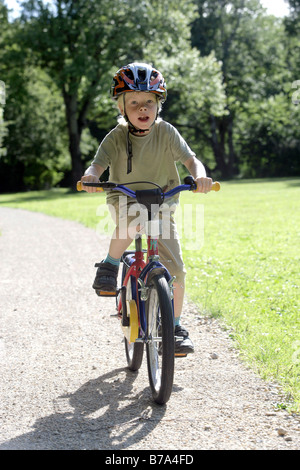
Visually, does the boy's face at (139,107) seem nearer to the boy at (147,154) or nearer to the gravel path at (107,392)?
the boy at (147,154)

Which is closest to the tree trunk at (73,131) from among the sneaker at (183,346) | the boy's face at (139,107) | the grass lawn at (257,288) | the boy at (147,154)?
the grass lawn at (257,288)

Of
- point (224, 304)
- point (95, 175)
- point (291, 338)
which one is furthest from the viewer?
point (224, 304)

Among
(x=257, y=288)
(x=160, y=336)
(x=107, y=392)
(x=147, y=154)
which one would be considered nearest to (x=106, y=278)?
(x=160, y=336)

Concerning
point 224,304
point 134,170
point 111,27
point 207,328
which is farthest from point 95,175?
point 111,27

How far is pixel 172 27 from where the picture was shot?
32.9m

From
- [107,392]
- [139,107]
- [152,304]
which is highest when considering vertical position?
[139,107]

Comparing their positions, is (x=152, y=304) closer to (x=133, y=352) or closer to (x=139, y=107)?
(x=133, y=352)

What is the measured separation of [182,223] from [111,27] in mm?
19321

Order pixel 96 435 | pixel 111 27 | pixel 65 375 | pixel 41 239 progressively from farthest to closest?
pixel 111 27, pixel 41 239, pixel 65 375, pixel 96 435

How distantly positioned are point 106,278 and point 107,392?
0.79 metres

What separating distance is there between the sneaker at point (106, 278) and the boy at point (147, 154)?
0.63 ft

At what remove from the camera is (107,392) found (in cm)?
385

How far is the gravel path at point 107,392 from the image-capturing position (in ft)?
10.2

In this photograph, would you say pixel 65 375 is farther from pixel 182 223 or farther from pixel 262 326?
pixel 182 223
